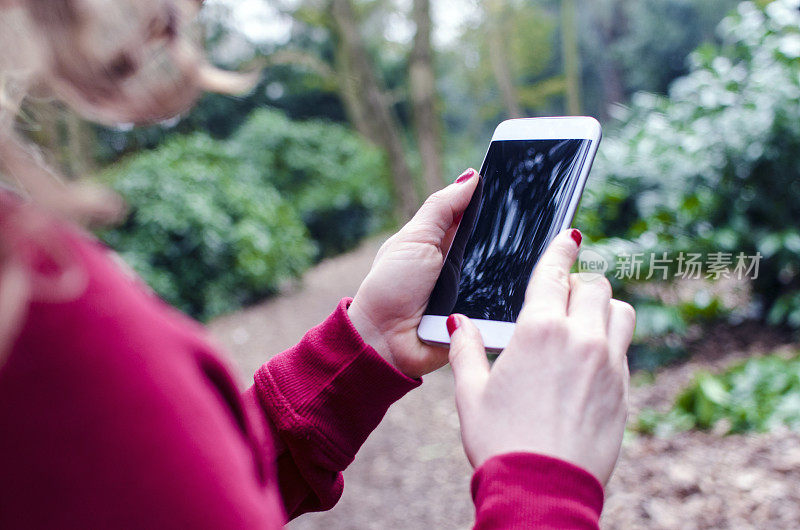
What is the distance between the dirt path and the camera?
2566 mm

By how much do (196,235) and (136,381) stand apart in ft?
23.7

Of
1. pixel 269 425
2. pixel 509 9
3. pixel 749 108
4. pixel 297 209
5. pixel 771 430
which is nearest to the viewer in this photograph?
pixel 269 425

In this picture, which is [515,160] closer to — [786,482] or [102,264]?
[102,264]

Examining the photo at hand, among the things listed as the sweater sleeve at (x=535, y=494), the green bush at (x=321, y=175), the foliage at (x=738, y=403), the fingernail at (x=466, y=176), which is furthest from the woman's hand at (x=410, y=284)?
the green bush at (x=321, y=175)

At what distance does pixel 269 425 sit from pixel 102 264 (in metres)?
0.69

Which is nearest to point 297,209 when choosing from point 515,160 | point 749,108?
point 749,108

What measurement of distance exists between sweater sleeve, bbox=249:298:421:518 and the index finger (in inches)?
14.2

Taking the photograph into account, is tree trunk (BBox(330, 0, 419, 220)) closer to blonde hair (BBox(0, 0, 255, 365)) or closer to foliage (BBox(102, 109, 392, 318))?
foliage (BBox(102, 109, 392, 318))

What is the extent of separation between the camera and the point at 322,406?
114cm

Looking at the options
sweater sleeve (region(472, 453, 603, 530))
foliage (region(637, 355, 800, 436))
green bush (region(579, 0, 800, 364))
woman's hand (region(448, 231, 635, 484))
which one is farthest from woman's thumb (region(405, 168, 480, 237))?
green bush (region(579, 0, 800, 364))

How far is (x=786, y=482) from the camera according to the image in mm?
2547

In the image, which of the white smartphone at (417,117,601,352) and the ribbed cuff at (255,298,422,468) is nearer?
the ribbed cuff at (255,298,422,468)

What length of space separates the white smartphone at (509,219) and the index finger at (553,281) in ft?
0.76

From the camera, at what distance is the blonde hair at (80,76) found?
0.52 meters
